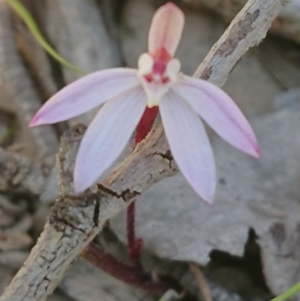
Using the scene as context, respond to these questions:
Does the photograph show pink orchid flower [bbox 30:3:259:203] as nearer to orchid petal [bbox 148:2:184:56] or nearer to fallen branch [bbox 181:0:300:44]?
orchid petal [bbox 148:2:184:56]

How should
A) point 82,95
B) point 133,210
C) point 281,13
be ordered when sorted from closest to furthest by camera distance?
point 82,95, point 133,210, point 281,13

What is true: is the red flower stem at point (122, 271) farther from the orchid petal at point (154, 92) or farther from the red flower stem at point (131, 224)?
the orchid petal at point (154, 92)

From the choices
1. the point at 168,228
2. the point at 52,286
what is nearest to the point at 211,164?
the point at 52,286

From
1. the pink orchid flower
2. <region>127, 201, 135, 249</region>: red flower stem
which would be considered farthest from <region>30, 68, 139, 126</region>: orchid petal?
<region>127, 201, 135, 249</region>: red flower stem

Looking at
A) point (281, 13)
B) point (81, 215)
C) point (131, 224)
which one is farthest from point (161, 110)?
point (281, 13)

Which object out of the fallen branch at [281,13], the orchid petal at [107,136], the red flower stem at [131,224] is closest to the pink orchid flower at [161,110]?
the orchid petal at [107,136]

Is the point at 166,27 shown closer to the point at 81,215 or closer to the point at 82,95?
the point at 82,95
